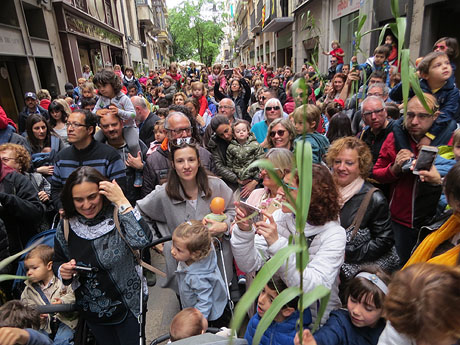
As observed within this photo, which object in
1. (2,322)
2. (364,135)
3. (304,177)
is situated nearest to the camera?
(304,177)

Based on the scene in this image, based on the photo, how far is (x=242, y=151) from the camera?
345 centimetres

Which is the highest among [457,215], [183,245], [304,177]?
[304,177]

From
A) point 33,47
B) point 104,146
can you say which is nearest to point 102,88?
point 104,146

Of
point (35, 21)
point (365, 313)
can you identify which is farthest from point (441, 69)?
point (35, 21)

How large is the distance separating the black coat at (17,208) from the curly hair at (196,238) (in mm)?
1503

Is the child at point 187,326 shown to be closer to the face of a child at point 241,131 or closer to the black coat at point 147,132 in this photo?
the face of a child at point 241,131

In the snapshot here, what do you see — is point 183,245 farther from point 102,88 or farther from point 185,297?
point 102,88

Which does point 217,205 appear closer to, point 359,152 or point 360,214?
point 360,214

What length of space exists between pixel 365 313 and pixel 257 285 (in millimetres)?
1104

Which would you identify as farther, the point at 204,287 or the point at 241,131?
the point at 241,131

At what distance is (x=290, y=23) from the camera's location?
1995cm

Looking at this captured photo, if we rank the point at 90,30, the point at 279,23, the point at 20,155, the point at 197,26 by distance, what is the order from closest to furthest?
the point at 20,155
the point at 90,30
the point at 279,23
the point at 197,26

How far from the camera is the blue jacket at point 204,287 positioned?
1915mm

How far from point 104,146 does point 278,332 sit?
7.39 feet
